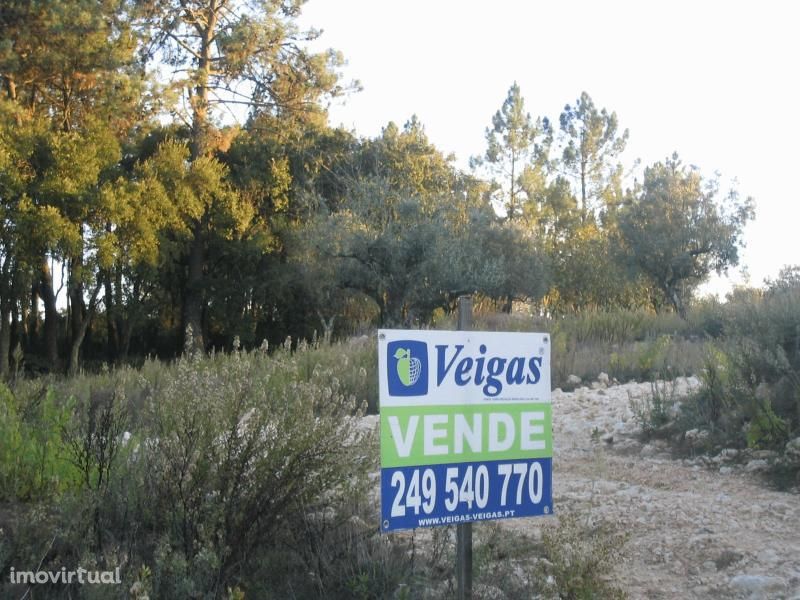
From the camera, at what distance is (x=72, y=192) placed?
25844 millimetres

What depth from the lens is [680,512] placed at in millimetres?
5633

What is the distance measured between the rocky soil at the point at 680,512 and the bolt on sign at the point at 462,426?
3.87 ft

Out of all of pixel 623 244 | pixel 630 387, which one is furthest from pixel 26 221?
pixel 623 244

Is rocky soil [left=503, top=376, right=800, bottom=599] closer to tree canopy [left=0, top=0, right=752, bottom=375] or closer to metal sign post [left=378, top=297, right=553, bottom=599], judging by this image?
metal sign post [left=378, top=297, right=553, bottom=599]

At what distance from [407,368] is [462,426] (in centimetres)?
35

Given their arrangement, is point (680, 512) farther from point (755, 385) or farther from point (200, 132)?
point (200, 132)

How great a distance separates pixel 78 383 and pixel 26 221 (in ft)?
45.0

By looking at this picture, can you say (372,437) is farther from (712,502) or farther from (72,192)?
(72,192)

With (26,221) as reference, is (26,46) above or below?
above

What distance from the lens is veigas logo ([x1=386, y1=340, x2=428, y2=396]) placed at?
11.7ft

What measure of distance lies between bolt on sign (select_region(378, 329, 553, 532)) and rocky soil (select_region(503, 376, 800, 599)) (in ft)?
3.87
